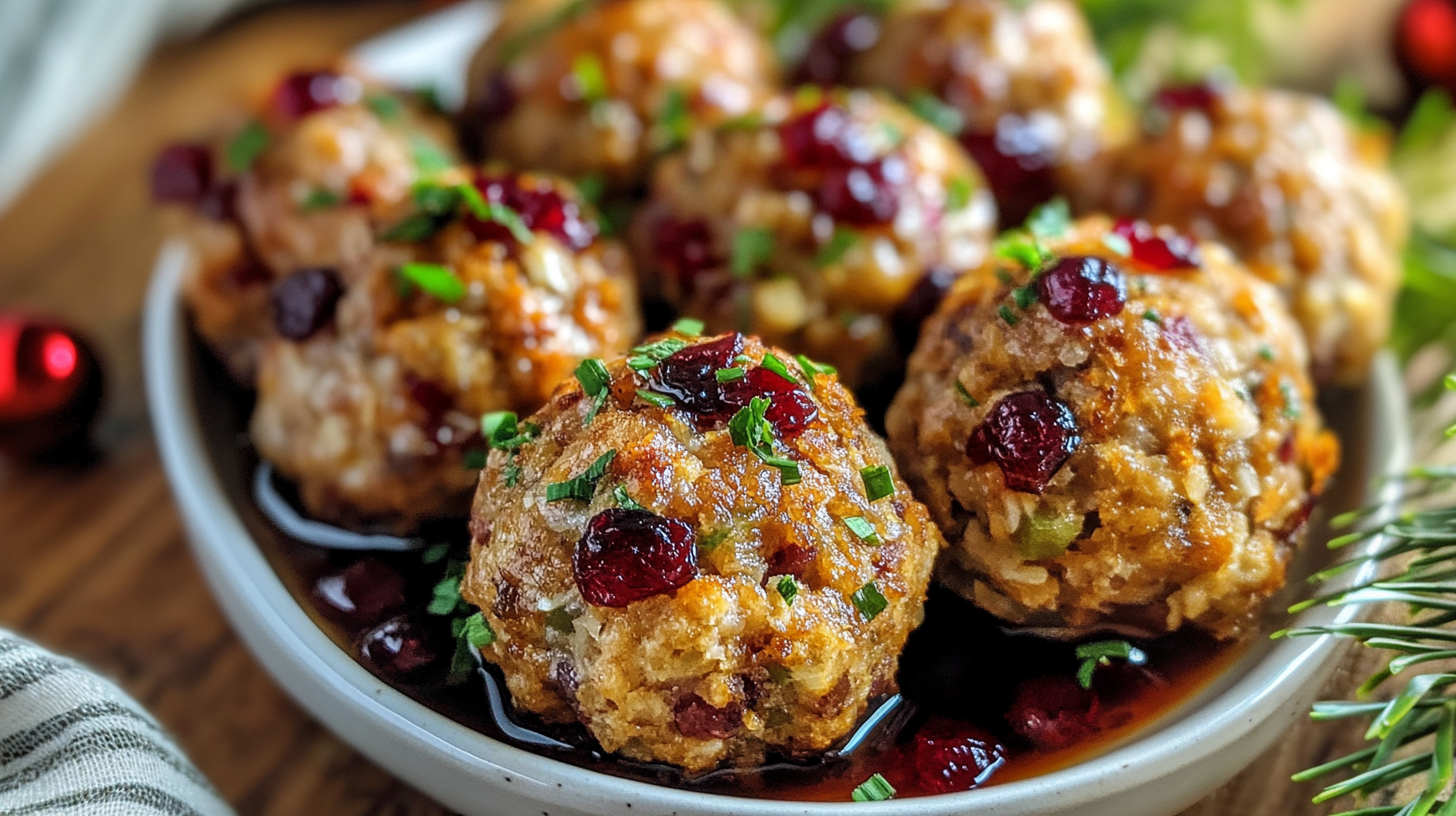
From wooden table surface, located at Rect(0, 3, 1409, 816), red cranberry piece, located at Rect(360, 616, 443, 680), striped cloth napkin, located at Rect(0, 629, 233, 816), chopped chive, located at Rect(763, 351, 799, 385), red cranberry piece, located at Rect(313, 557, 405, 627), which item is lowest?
wooden table surface, located at Rect(0, 3, 1409, 816)

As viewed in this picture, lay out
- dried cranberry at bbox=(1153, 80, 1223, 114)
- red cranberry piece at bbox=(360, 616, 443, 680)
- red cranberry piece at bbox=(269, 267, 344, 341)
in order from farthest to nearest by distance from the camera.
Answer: dried cranberry at bbox=(1153, 80, 1223, 114), red cranberry piece at bbox=(269, 267, 344, 341), red cranberry piece at bbox=(360, 616, 443, 680)

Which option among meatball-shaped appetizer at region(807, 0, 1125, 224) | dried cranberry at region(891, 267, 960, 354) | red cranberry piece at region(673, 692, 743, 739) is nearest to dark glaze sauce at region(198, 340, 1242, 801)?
red cranberry piece at region(673, 692, 743, 739)

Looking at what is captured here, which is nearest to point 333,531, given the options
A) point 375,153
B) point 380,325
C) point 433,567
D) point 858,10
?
point 433,567

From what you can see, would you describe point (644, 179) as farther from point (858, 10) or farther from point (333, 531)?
point (333, 531)

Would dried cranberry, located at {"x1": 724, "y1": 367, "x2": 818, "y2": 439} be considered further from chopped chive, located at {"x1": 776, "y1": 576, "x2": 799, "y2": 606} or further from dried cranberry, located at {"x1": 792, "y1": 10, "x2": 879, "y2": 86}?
dried cranberry, located at {"x1": 792, "y1": 10, "x2": 879, "y2": 86}

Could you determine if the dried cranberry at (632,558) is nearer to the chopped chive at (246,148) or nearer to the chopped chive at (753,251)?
the chopped chive at (753,251)

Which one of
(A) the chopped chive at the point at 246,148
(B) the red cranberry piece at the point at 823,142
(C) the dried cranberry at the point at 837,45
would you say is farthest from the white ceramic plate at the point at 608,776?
(C) the dried cranberry at the point at 837,45
